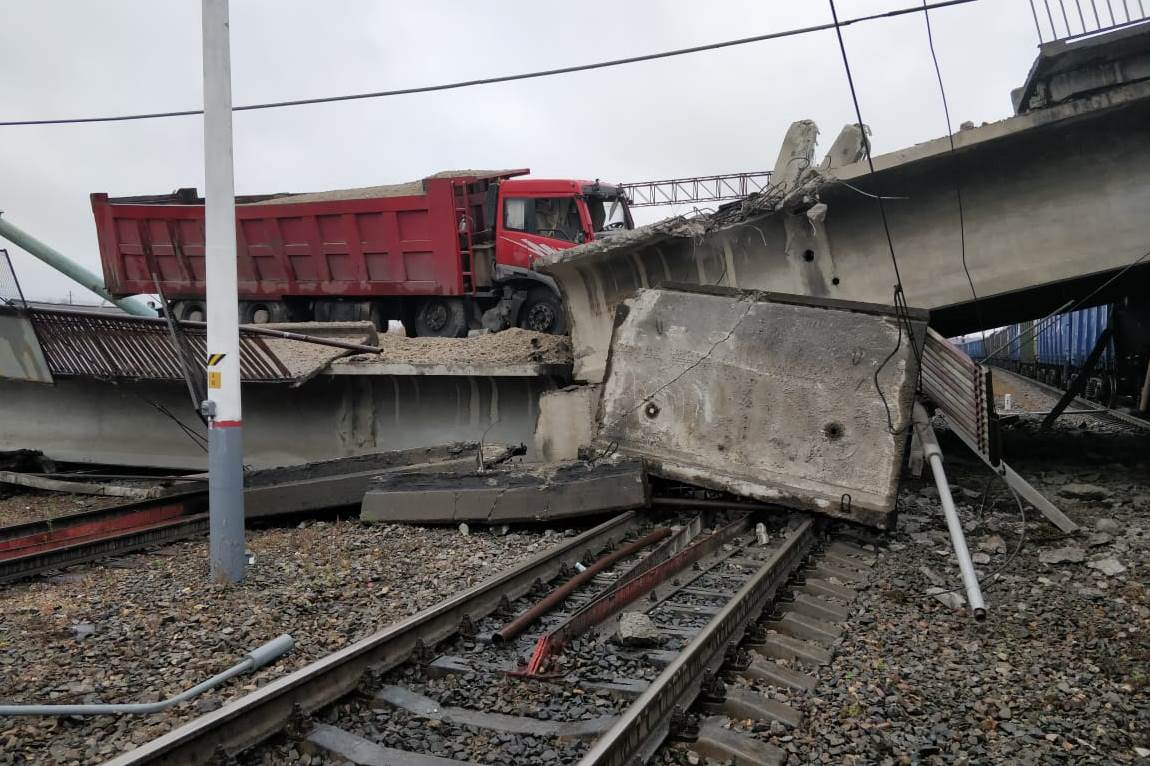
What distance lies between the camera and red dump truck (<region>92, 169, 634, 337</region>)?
14.9 metres

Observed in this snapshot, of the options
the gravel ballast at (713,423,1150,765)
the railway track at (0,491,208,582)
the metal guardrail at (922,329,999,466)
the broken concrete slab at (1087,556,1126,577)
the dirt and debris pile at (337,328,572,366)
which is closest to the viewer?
the gravel ballast at (713,423,1150,765)

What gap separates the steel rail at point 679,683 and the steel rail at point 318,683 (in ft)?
4.25

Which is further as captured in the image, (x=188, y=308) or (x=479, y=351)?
(x=188, y=308)

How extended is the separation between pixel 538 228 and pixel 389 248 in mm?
3119

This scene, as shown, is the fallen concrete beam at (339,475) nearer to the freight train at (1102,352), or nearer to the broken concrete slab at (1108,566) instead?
the broken concrete slab at (1108,566)

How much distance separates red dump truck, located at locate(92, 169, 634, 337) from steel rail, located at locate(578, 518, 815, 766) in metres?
9.90

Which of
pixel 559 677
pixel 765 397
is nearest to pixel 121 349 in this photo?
pixel 765 397

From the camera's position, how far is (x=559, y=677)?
378 cm

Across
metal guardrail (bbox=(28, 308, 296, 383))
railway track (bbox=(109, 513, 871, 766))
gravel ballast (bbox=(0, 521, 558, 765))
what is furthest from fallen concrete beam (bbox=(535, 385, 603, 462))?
railway track (bbox=(109, 513, 871, 766))

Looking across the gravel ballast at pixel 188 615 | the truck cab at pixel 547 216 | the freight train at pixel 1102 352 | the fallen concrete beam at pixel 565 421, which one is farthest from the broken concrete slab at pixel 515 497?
the truck cab at pixel 547 216

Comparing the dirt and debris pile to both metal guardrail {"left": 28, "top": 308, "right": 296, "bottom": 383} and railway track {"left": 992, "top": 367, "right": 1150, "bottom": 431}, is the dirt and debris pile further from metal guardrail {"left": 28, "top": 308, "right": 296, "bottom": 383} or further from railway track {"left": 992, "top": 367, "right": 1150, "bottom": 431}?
railway track {"left": 992, "top": 367, "right": 1150, "bottom": 431}

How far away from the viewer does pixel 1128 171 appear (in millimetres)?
8602

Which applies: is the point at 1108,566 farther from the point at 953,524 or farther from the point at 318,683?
the point at 318,683

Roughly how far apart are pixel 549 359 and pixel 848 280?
4.10 m
